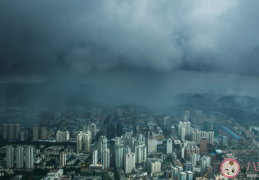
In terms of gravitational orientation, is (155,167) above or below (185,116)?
below

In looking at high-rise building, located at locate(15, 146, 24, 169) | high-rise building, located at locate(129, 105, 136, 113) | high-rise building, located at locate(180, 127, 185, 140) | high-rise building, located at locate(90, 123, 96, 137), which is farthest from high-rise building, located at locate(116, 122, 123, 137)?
high-rise building, located at locate(15, 146, 24, 169)

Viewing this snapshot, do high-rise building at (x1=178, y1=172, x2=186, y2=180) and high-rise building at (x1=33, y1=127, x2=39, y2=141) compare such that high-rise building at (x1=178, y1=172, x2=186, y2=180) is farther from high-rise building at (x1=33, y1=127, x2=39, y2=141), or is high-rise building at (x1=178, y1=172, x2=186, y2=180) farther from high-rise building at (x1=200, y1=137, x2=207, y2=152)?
high-rise building at (x1=33, y1=127, x2=39, y2=141)

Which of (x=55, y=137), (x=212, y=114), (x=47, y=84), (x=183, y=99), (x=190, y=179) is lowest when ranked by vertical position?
(x=190, y=179)

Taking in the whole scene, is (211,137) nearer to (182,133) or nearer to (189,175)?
(182,133)

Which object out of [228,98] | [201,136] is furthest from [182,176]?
[228,98]

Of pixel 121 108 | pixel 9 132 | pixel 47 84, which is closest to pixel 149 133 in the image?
pixel 121 108

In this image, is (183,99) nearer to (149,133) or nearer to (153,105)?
(153,105)

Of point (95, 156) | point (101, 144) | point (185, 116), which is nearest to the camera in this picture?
point (95, 156)

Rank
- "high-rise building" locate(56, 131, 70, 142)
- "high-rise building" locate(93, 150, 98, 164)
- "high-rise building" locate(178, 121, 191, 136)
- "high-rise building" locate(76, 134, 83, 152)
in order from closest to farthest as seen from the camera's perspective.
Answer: "high-rise building" locate(93, 150, 98, 164), "high-rise building" locate(76, 134, 83, 152), "high-rise building" locate(56, 131, 70, 142), "high-rise building" locate(178, 121, 191, 136)
